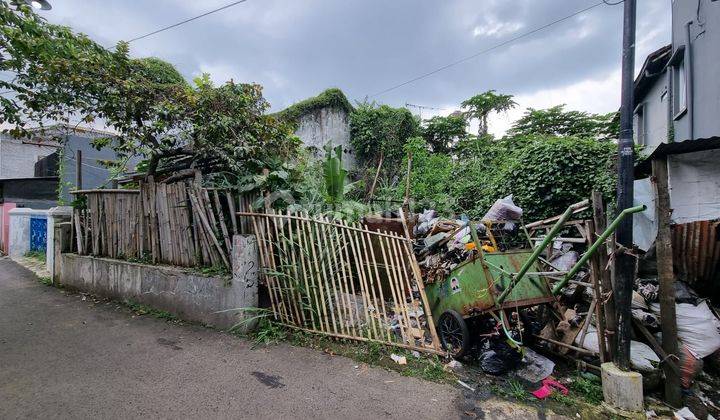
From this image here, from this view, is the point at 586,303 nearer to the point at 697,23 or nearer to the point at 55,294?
the point at 697,23

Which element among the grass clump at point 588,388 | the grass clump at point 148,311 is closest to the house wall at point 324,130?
the grass clump at point 148,311

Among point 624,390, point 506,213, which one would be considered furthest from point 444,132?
point 624,390

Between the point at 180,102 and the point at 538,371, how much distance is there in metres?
6.46

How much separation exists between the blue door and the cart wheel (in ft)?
43.3

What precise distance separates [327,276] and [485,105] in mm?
17784

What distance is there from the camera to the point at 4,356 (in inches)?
161

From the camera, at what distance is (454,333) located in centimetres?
408

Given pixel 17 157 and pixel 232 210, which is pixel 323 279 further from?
pixel 17 157

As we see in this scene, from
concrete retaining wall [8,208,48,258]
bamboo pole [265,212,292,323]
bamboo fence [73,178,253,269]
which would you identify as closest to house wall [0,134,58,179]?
concrete retaining wall [8,208,48,258]

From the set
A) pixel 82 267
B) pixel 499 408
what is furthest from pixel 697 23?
pixel 82 267

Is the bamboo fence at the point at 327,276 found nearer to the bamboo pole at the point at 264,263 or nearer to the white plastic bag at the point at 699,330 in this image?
the bamboo pole at the point at 264,263

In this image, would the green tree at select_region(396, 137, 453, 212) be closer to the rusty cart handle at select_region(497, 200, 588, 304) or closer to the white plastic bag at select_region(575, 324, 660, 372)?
the rusty cart handle at select_region(497, 200, 588, 304)

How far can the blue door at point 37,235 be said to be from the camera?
36.9 ft

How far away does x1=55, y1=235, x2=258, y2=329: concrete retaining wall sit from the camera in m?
4.63
